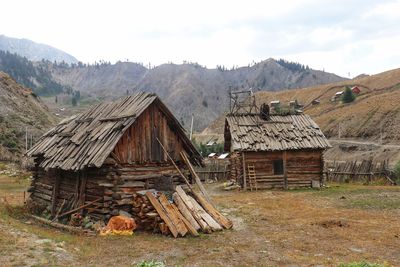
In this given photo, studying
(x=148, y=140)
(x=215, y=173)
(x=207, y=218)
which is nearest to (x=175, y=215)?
(x=207, y=218)

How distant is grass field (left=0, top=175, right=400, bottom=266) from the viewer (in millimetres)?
10898

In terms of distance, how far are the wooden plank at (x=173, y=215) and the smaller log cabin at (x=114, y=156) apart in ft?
4.88

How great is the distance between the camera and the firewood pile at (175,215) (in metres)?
14.2

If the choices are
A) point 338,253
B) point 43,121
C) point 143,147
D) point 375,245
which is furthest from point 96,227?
point 43,121

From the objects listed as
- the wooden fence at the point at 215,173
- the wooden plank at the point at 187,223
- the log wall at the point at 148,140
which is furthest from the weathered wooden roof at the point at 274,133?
the wooden plank at the point at 187,223

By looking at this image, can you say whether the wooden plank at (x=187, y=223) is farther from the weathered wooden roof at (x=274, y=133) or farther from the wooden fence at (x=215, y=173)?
the wooden fence at (x=215, y=173)

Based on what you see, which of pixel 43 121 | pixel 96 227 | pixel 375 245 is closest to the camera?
pixel 375 245

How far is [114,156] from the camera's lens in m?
15.5

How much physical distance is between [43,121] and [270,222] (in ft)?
218

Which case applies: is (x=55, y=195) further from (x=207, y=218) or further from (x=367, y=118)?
(x=367, y=118)

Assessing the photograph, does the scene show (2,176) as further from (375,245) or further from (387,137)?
(387,137)

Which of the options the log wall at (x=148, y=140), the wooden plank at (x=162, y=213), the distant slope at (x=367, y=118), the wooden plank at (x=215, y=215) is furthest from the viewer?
the distant slope at (x=367, y=118)

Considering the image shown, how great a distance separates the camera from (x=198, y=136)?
314 feet

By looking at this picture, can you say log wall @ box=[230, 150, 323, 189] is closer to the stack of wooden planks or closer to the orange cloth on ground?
the stack of wooden planks
